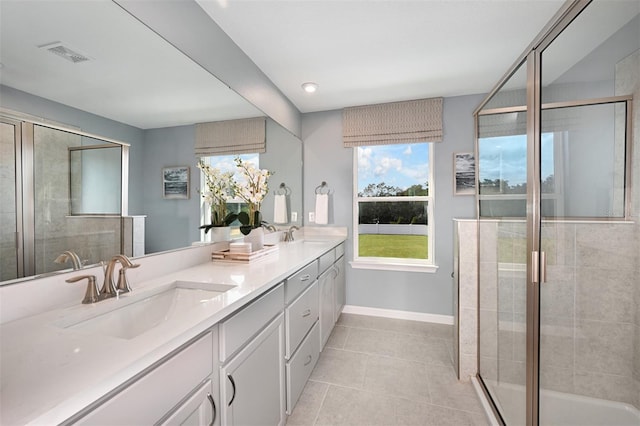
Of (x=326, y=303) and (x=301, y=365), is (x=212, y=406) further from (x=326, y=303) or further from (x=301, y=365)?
(x=326, y=303)

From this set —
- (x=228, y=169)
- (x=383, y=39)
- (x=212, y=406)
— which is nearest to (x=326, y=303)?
(x=228, y=169)

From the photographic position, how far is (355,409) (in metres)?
1.65

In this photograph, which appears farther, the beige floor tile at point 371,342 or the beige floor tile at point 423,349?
the beige floor tile at point 371,342

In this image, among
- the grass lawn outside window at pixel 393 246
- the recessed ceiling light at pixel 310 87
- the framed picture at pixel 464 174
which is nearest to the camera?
the recessed ceiling light at pixel 310 87

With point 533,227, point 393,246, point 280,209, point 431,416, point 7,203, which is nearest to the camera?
point 7,203

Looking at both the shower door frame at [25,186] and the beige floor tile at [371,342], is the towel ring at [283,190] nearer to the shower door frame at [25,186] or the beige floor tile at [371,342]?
the beige floor tile at [371,342]

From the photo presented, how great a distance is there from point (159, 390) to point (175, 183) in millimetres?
1038

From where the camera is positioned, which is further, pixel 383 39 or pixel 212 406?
pixel 383 39

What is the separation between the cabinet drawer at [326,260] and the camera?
2.14m

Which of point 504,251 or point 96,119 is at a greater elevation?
point 96,119

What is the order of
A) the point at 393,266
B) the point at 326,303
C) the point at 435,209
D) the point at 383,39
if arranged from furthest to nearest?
1. the point at 393,266
2. the point at 435,209
3. the point at 326,303
4. the point at 383,39

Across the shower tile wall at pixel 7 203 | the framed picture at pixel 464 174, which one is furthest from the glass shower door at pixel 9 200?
the framed picture at pixel 464 174

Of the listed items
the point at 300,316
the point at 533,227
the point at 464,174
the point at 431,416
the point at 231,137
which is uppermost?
the point at 231,137

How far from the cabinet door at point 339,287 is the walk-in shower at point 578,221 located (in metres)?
1.48
